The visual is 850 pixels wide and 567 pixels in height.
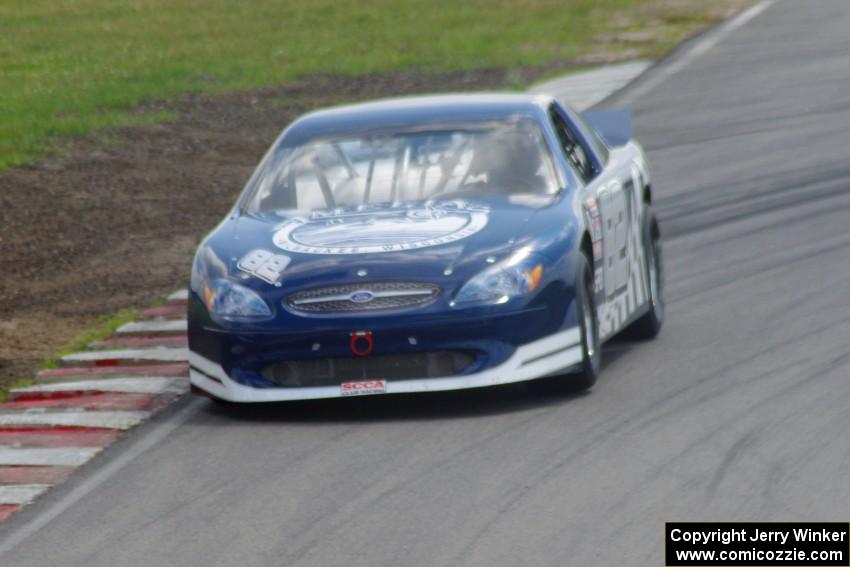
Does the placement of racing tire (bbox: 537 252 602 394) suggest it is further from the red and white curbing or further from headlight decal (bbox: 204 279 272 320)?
the red and white curbing

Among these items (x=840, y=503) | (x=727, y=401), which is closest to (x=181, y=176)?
(x=727, y=401)

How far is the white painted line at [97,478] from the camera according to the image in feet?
Answer: 23.0

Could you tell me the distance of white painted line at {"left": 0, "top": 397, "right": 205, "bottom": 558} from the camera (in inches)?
276

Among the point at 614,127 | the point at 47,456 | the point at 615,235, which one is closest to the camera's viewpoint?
the point at 47,456

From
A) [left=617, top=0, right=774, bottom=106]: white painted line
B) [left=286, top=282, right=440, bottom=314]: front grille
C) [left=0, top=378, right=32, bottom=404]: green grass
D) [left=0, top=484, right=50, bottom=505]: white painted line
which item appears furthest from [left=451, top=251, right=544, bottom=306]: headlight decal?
[left=617, top=0, right=774, bottom=106]: white painted line

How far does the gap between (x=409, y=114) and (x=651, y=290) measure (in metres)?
1.71

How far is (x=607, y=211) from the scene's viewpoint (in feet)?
31.7

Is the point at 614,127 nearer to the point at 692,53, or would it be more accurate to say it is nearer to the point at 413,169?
the point at 413,169

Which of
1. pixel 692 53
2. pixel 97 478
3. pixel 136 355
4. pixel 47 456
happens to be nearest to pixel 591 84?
pixel 692 53

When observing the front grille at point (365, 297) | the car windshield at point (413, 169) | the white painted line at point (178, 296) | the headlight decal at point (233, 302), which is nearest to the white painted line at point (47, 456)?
the headlight decal at point (233, 302)

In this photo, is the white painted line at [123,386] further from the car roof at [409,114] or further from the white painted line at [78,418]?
the car roof at [409,114]

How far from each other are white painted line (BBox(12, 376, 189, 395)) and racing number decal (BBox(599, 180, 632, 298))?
217 centimetres

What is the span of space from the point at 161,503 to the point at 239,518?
481 mm

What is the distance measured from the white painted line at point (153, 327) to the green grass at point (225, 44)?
7.00 m
